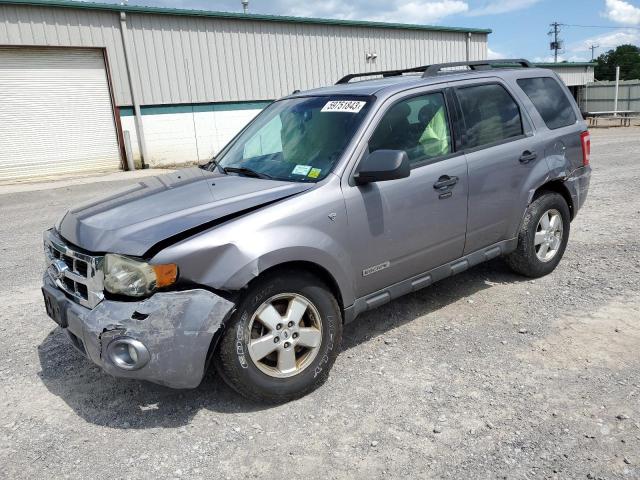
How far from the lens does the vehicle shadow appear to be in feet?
10.7

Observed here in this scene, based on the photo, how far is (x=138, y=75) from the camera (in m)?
16.9

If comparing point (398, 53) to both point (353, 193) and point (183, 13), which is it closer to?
point (183, 13)

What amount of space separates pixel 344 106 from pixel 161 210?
1518 millimetres

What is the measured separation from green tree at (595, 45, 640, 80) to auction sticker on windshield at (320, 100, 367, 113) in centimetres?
9231

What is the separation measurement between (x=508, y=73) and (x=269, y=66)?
1588 cm

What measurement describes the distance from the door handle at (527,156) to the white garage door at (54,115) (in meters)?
14.8

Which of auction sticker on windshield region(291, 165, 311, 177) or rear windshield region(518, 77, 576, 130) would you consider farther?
rear windshield region(518, 77, 576, 130)

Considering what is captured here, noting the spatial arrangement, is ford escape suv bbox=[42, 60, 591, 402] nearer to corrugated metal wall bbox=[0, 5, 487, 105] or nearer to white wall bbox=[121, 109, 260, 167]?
corrugated metal wall bbox=[0, 5, 487, 105]

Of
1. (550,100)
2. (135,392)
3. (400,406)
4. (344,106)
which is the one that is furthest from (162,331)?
(550,100)

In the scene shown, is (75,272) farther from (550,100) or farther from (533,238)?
(550,100)

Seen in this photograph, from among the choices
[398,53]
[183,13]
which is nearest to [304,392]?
[183,13]

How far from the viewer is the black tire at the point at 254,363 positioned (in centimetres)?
307

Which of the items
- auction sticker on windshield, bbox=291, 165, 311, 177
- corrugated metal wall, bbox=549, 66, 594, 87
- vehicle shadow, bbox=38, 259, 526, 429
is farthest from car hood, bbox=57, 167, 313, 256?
corrugated metal wall, bbox=549, 66, 594, 87

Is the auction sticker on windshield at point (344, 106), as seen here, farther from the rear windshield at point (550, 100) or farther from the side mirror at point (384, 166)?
the rear windshield at point (550, 100)
